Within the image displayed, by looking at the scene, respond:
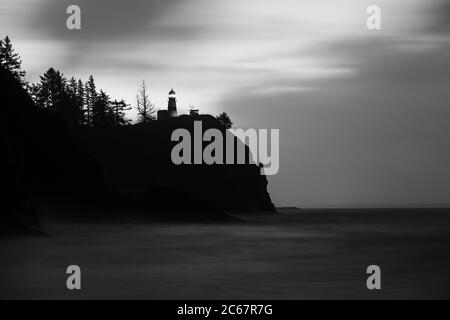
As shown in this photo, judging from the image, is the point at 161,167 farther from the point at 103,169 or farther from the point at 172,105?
the point at 103,169

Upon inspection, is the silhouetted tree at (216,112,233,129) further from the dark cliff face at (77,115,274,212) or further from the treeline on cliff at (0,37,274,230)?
the dark cliff face at (77,115,274,212)

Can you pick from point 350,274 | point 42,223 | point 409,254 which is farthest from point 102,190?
point 350,274

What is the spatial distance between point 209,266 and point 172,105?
7638cm

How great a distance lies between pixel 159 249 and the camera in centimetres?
4116

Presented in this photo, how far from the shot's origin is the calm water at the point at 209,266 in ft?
77.5

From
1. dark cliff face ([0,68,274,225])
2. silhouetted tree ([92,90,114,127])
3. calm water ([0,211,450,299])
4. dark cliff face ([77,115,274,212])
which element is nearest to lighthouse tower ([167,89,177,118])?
dark cliff face ([77,115,274,212])

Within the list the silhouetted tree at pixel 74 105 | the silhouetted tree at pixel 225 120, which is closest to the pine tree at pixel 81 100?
the silhouetted tree at pixel 74 105

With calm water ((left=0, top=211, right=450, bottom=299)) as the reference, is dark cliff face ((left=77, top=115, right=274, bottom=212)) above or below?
above

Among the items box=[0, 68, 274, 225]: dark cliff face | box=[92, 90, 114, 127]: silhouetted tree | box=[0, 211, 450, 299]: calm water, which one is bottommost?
box=[0, 211, 450, 299]: calm water

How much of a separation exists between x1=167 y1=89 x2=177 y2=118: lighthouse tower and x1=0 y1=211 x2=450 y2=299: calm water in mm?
54446

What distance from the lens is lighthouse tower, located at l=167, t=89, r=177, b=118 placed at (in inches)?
4142

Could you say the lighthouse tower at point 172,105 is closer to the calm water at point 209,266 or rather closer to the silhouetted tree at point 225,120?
the silhouetted tree at point 225,120

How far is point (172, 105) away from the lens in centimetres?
10675

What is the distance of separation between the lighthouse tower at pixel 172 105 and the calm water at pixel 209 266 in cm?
5445
